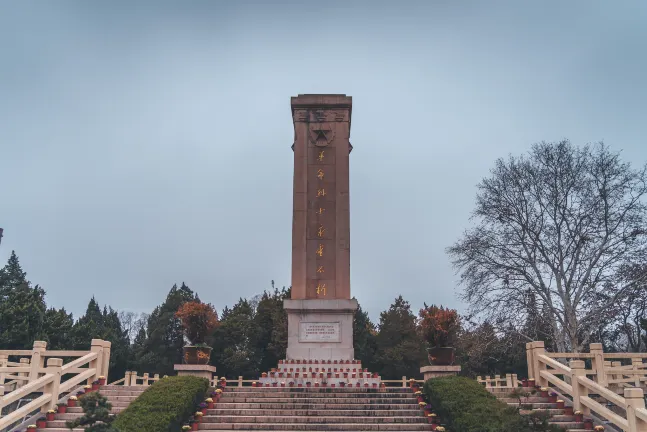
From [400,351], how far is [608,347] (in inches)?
477

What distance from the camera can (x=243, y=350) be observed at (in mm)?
37594

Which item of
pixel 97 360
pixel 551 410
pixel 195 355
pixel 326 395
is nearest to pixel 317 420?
pixel 326 395

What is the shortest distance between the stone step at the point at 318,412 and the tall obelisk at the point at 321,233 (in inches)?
206

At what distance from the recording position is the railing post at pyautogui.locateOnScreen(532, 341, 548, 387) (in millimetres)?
13672

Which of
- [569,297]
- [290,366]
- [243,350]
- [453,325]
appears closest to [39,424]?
[290,366]

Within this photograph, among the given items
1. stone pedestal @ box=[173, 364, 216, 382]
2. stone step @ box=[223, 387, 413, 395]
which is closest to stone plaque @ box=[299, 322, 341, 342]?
stone step @ box=[223, 387, 413, 395]

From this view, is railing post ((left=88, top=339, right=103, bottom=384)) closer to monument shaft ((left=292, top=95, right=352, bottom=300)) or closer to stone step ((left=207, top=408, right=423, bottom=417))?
stone step ((left=207, top=408, right=423, bottom=417))

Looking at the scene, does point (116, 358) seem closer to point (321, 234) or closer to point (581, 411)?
point (321, 234)

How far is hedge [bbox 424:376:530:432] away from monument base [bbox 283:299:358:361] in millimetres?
4919

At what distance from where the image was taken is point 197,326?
607 inches

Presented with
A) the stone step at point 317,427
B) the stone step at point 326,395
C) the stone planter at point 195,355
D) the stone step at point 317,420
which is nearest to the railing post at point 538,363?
the stone step at point 326,395

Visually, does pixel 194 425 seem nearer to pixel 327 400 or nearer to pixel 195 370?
pixel 195 370

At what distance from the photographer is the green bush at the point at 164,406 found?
10.6 meters

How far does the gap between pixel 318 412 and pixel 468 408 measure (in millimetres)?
3295
